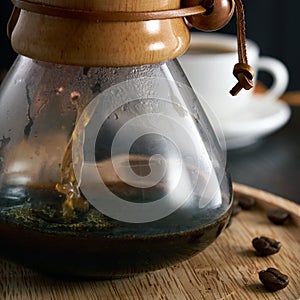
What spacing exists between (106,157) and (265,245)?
20cm

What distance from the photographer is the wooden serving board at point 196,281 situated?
718 millimetres

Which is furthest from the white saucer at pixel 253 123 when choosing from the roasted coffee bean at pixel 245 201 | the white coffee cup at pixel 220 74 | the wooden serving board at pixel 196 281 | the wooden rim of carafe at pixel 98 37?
the wooden rim of carafe at pixel 98 37

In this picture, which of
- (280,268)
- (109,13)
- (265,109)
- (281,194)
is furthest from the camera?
(265,109)

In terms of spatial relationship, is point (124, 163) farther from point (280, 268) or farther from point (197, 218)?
point (280, 268)

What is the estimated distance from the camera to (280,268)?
2.57ft

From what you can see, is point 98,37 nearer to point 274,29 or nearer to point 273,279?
point 273,279

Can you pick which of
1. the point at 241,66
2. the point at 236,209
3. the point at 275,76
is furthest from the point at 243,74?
the point at 275,76

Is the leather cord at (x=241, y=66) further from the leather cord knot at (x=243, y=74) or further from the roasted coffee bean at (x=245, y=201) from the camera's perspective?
the roasted coffee bean at (x=245, y=201)

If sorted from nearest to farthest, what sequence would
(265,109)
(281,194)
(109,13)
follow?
(109,13)
(281,194)
(265,109)

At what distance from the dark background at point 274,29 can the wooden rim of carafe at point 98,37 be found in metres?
1.33

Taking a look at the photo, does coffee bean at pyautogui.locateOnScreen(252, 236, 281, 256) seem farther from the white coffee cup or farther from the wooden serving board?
the white coffee cup

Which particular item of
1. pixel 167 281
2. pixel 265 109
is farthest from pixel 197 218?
pixel 265 109

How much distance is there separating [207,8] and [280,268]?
26 centimetres

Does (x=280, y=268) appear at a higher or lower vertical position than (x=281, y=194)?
higher
